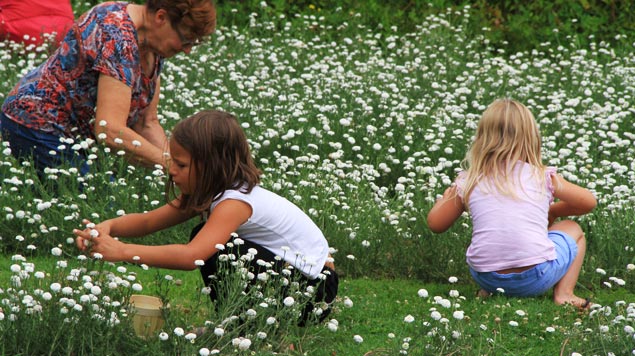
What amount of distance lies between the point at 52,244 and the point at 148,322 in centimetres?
172

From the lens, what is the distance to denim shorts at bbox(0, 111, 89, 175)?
5801 millimetres

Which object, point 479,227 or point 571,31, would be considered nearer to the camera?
point 479,227

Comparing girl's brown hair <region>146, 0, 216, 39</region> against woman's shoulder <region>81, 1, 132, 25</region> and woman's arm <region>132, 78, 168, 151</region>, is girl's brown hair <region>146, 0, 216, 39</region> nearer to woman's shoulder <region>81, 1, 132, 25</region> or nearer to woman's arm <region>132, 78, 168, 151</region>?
woman's shoulder <region>81, 1, 132, 25</region>

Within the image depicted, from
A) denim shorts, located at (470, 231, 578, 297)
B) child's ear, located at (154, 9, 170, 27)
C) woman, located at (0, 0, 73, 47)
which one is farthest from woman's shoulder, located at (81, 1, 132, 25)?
woman, located at (0, 0, 73, 47)

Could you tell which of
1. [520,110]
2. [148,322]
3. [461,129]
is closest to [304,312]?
[148,322]

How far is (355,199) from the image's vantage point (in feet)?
Result: 19.4

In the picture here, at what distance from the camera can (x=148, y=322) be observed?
3.85 m

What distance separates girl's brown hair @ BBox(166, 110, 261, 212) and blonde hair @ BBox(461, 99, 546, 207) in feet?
3.97

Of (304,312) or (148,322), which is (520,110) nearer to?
(304,312)

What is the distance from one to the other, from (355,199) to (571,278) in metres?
1.47

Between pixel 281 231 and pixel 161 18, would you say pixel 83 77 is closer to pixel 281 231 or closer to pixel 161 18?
pixel 161 18

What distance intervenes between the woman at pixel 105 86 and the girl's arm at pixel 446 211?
1504 mm

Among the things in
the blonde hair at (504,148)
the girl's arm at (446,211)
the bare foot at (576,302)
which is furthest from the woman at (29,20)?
the bare foot at (576,302)

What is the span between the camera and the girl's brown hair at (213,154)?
402 centimetres
